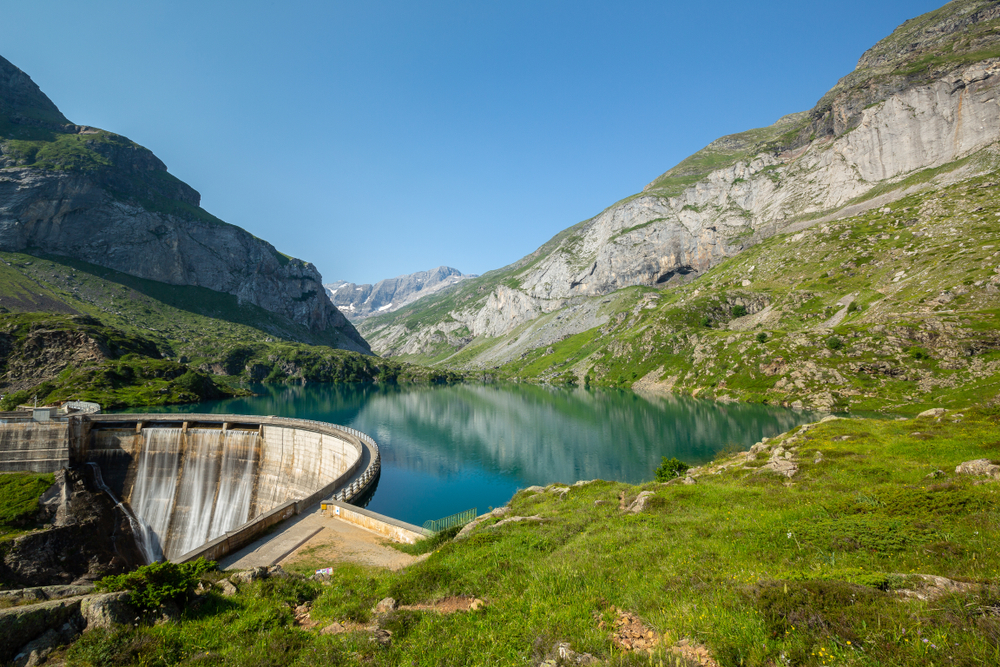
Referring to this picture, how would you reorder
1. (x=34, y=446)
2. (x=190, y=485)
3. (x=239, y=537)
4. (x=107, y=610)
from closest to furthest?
(x=107, y=610) → (x=239, y=537) → (x=34, y=446) → (x=190, y=485)

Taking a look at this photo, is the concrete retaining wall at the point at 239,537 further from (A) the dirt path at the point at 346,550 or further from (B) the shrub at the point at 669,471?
(B) the shrub at the point at 669,471

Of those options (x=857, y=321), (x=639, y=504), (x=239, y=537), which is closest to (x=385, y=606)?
(x=639, y=504)

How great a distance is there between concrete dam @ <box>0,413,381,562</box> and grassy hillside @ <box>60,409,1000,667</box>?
31621 millimetres

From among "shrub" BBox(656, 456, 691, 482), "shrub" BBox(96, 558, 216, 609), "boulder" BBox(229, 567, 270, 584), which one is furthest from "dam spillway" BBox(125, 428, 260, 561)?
"shrub" BBox(656, 456, 691, 482)

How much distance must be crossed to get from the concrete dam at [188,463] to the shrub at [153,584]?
31712mm

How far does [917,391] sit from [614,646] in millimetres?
113738

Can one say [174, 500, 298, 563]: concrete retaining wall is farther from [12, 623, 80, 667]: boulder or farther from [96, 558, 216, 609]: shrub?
[12, 623, 80, 667]: boulder

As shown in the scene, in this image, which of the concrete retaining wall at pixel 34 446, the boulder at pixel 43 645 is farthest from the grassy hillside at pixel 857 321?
the concrete retaining wall at pixel 34 446

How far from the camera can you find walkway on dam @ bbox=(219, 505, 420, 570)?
935 inches

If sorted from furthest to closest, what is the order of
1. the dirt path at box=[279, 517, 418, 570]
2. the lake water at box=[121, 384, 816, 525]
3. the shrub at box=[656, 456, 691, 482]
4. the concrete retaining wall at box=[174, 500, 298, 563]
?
1. the lake water at box=[121, 384, 816, 525]
2. the shrub at box=[656, 456, 691, 482]
3. the concrete retaining wall at box=[174, 500, 298, 563]
4. the dirt path at box=[279, 517, 418, 570]

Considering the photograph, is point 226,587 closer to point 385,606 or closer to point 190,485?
point 385,606

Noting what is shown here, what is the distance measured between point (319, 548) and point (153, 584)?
15817 mm

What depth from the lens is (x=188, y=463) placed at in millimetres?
50906

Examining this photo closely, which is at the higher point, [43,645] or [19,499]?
[43,645]
